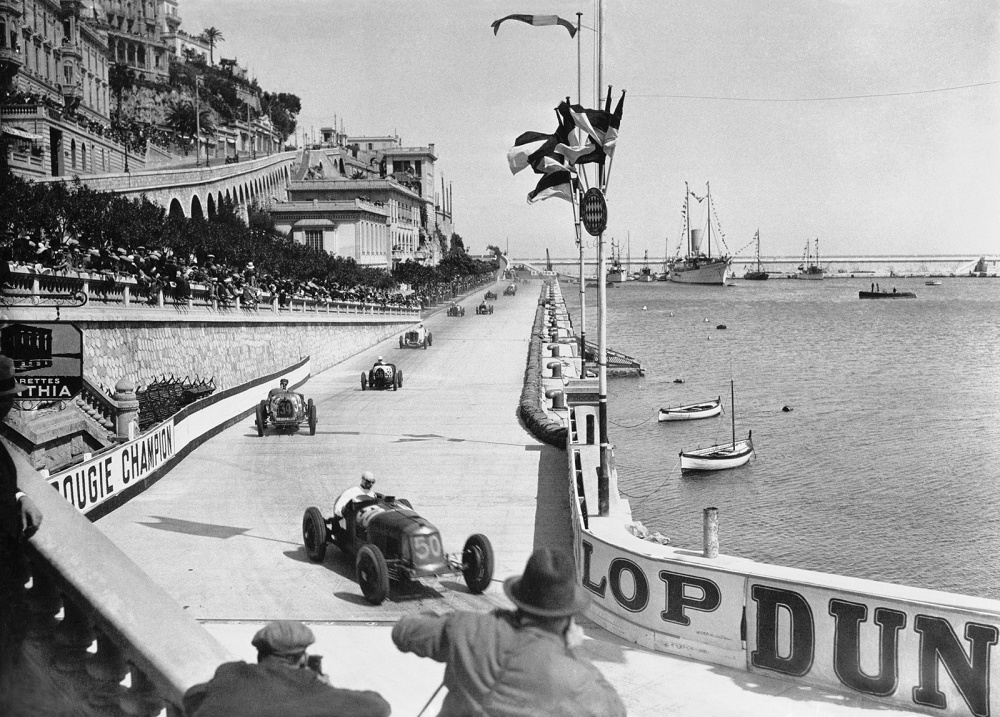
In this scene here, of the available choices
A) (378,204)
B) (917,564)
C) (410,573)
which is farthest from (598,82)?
(378,204)

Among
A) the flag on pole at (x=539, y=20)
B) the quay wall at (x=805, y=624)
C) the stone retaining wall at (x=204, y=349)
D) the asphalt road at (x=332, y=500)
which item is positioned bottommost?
the asphalt road at (x=332, y=500)

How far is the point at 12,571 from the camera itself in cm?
453

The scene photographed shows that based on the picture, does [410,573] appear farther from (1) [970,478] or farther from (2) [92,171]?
(2) [92,171]

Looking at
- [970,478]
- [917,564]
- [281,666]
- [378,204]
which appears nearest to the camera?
[281,666]

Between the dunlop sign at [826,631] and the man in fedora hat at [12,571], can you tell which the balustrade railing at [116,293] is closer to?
the man in fedora hat at [12,571]

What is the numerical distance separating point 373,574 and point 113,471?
7114 mm

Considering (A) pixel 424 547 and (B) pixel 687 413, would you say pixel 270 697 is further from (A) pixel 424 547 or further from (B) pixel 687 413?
(B) pixel 687 413

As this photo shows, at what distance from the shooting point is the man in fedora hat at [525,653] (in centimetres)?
416

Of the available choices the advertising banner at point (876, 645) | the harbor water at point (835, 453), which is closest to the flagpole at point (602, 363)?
the advertising banner at point (876, 645)

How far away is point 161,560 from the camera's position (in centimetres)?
1320

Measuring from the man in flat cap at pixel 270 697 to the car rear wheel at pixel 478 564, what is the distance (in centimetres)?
737

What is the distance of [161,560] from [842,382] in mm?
59883

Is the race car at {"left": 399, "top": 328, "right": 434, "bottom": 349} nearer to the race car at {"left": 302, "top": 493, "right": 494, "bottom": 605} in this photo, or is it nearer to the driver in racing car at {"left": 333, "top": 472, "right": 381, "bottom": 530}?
the driver in racing car at {"left": 333, "top": 472, "right": 381, "bottom": 530}

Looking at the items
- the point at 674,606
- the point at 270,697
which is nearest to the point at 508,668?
the point at 270,697
